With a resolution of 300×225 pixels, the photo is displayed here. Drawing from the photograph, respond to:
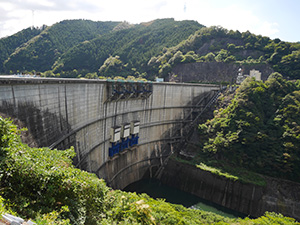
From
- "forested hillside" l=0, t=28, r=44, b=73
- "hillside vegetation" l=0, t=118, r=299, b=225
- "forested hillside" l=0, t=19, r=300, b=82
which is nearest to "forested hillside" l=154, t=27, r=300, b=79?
Result: "forested hillside" l=0, t=19, r=300, b=82

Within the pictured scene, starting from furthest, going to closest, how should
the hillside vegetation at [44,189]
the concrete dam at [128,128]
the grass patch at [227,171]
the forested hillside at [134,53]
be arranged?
the forested hillside at [134,53], the grass patch at [227,171], the concrete dam at [128,128], the hillside vegetation at [44,189]

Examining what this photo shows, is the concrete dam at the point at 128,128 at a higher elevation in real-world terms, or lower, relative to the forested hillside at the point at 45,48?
lower

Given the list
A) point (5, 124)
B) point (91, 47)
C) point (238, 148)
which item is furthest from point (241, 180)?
point (91, 47)

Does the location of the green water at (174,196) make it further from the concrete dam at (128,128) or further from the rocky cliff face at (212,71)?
the rocky cliff face at (212,71)

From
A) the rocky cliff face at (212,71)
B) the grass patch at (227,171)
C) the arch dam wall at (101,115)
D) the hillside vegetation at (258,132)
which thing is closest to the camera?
the arch dam wall at (101,115)

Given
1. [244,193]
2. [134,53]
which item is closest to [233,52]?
[134,53]

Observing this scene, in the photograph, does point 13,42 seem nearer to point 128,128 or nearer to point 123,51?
point 123,51

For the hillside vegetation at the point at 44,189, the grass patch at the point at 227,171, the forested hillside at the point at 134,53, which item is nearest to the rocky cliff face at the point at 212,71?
the forested hillside at the point at 134,53
